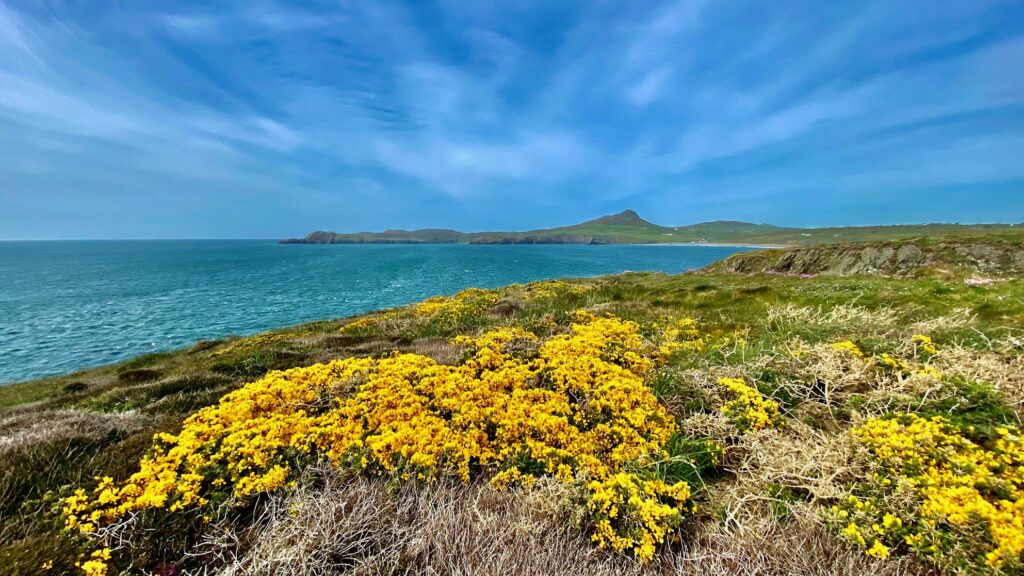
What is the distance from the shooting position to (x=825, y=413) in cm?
512

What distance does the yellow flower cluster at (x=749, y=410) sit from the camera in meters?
4.75

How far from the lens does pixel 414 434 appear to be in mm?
4387

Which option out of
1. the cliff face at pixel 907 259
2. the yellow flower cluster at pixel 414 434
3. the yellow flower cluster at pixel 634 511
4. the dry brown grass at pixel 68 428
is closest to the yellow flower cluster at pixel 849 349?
the yellow flower cluster at pixel 414 434

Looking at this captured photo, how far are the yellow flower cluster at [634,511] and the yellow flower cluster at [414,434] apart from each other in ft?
0.06

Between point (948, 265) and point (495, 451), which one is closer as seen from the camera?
point (495, 451)

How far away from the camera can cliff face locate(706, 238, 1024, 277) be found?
Answer: 21.5 meters

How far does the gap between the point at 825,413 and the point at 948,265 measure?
29.1 m

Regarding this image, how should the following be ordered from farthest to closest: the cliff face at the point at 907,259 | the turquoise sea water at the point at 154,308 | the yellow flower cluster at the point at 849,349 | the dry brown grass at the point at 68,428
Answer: the turquoise sea water at the point at 154,308 → the cliff face at the point at 907,259 → the yellow flower cluster at the point at 849,349 → the dry brown grass at the point at 68,428

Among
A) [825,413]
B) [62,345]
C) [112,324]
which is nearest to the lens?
[825,413]

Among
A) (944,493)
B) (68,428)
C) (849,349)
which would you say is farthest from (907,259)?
(68,428)

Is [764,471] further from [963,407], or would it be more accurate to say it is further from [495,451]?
[495,451]

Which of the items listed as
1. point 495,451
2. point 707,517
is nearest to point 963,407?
point 707,517

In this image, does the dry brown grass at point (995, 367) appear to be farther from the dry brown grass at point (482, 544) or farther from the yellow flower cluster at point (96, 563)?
the yellow flower cluster at point (96, 563)

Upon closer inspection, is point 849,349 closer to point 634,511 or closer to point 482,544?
point 634,511
